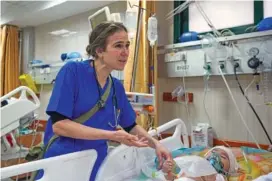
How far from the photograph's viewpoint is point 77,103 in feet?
4.66

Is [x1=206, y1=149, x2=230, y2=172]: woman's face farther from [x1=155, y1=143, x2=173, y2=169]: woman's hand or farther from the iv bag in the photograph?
the iv bag

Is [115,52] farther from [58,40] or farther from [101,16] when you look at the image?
[58,40]

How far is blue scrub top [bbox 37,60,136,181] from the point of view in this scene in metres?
1.34

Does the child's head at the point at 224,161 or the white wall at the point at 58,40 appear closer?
the child's head at the point at 224,161

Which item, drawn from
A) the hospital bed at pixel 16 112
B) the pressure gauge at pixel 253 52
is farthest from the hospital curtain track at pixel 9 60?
the pressure gauge at pixel 253 52

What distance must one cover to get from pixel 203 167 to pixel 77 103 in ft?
2.59

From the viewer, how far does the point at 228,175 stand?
5.78ft

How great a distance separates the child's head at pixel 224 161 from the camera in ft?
5.85

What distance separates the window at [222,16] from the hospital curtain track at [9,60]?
315 centimetres

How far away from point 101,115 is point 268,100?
160 centimetres

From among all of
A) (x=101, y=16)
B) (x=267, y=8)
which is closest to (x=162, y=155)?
(x=101, y=16)

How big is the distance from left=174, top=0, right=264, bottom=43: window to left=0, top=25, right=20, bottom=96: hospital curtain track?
3.15 m

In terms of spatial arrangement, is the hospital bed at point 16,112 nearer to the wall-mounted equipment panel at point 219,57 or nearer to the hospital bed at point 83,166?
the hospital bed at point 83,166

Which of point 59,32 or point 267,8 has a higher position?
point 59,32
